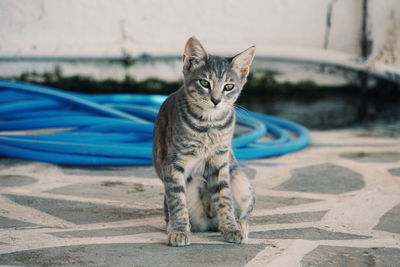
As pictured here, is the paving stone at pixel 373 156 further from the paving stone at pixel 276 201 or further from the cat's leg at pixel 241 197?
the cat's leg at pixel 241 197

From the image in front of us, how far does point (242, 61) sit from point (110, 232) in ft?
3.33

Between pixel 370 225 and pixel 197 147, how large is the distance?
3.13 feet

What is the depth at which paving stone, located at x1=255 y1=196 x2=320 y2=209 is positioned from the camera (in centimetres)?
368

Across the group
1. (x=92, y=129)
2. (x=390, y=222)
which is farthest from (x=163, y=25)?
(x=390, y=222)

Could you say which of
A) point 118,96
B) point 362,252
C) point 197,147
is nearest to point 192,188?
point 197,147

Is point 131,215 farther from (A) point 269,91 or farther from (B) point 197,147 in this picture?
(A) point 269,91

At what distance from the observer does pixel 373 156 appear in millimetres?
5070

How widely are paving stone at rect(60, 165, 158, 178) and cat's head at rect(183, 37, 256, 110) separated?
4.34 ft

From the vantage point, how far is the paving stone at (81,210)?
3333 mm

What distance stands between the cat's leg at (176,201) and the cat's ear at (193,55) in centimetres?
48

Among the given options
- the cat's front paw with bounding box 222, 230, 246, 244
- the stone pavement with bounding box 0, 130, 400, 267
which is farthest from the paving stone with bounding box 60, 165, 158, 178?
the cat's front paw with bounding box 222, 230, 246, 244

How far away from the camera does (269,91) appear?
22.1 feet

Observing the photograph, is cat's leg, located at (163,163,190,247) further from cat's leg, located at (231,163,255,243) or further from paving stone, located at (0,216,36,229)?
paving stone, located at (0,216,36,229)

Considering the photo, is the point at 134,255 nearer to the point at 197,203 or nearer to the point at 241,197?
the point at 197,203
